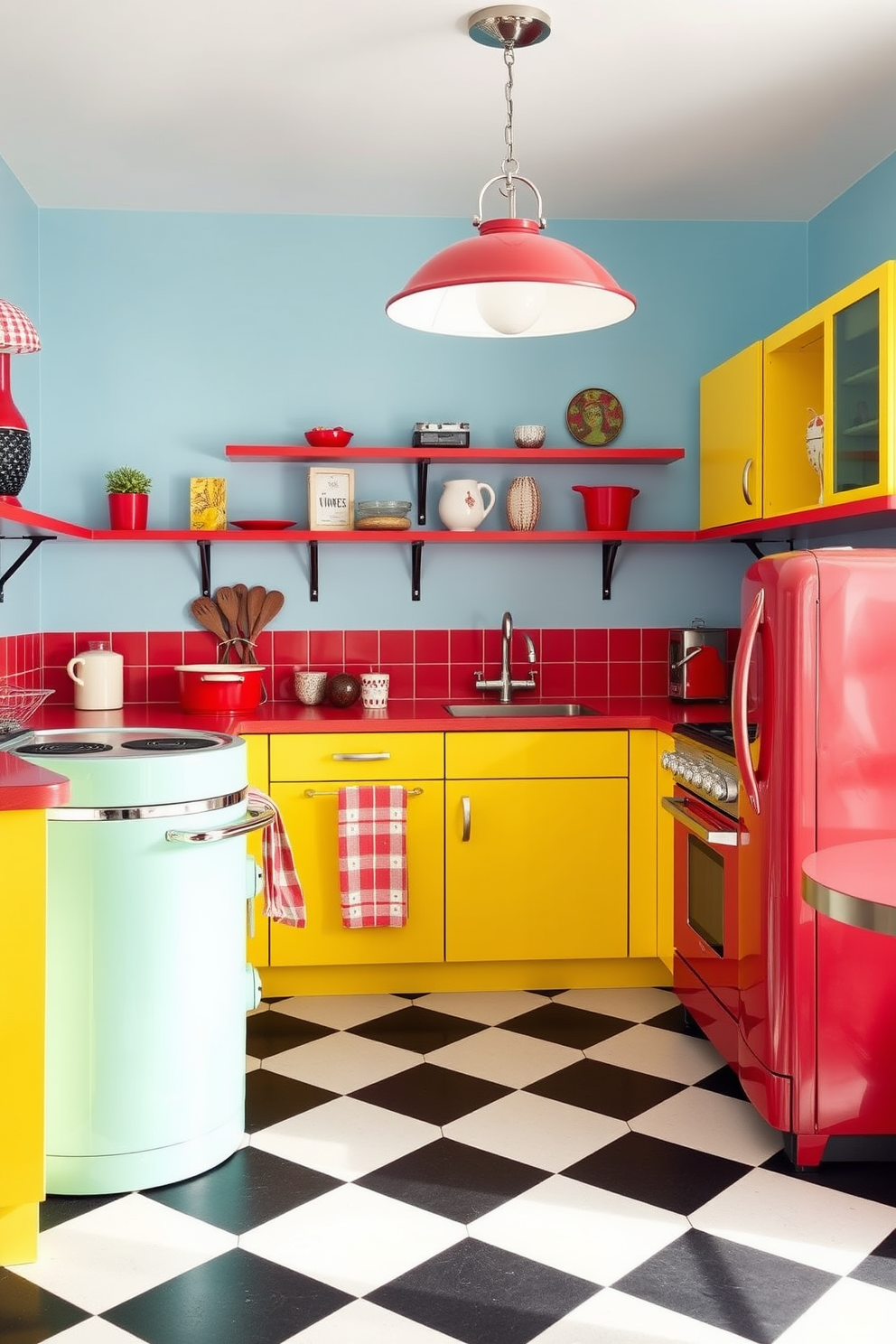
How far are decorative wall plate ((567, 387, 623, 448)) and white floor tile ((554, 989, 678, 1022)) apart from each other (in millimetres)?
1818

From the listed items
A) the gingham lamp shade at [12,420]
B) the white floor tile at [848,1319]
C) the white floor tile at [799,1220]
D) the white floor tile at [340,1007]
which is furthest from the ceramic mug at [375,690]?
the white floor tile at [848,1319]

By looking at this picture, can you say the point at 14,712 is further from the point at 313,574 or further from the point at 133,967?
the point at 313,574

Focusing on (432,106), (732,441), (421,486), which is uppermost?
(432,106)

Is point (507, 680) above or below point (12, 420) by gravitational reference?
below

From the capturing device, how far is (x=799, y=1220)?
7.75 feet

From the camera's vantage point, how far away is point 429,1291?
2105 millimetres

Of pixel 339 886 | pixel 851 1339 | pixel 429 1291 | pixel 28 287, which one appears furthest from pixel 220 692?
pixel 851 1339

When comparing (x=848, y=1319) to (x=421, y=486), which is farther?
(x=421, y=486)

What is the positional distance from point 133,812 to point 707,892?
1.50 meters

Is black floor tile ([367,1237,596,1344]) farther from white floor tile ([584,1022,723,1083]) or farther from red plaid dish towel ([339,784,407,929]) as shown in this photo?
red plaid dish towel ([339,784,407,929])

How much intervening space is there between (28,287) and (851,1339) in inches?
143

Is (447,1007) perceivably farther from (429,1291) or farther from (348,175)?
(348,175)

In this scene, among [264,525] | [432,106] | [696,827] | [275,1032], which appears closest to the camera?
[696,827]

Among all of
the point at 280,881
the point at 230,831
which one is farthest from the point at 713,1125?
the point at 230,831
